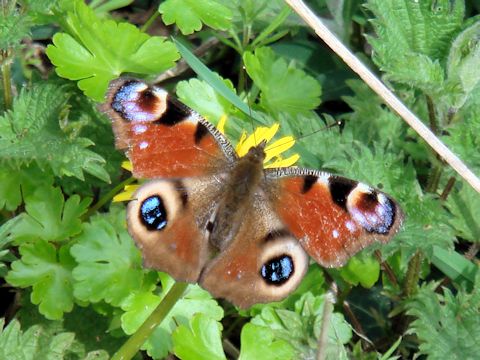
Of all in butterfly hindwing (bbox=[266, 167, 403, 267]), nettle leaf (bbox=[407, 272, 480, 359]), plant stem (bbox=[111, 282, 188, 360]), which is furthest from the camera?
nettle leaf (bbox=[407, 272, 480, 359])

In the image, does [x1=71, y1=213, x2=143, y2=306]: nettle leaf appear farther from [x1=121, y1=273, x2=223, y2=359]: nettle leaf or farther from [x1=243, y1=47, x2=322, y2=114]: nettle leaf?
[x1=243, y1=47, x2=322, y2=114]: nettle leaf

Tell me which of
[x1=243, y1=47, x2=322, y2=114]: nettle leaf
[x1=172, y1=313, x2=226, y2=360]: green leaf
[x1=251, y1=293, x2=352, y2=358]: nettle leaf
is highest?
[x1=243, y1=47, x2=322, y2=114]: nettle leaf

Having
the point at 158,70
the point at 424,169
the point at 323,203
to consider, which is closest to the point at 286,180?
the point at 323,203

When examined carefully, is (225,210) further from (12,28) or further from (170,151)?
(12,28)

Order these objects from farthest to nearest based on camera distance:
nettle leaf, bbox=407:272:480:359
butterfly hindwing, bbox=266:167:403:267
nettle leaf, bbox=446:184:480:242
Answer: nettle leaf, bbox=446:184:480:242, nettle leaf, bbox=407:272:480:359, butterfly hindwing, bbox=266:167:403:267

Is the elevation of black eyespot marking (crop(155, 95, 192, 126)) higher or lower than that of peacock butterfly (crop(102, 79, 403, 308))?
higher

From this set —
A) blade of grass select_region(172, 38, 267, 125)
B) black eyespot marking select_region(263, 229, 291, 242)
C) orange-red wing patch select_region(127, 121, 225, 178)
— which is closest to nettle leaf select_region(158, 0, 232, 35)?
blade of grass select_region(172, 38, 267, 125)

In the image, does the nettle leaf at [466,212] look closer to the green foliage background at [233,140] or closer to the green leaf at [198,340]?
the green foliage background at [233,140]
